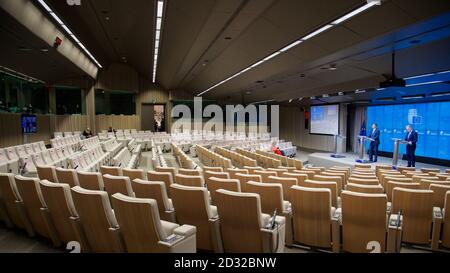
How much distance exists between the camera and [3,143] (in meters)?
12.4

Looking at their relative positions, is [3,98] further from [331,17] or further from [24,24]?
[331,17]

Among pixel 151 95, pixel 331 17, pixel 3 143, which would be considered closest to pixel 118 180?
pixel 331 17

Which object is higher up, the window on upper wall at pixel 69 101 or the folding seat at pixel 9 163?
the window on upper wall at pixel 69 101

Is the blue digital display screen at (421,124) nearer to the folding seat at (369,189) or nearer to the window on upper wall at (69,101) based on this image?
the folding seat at (369,189)

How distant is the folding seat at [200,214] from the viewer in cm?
326

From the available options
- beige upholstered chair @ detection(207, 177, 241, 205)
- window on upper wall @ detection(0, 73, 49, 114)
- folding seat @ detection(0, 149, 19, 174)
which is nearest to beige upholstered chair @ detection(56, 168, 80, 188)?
beige upholstered chair @ detection(207, 177, 241, 205)

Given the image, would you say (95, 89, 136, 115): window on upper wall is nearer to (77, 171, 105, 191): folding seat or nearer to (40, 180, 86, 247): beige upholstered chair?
(77, 171, 105, 191): folding seat

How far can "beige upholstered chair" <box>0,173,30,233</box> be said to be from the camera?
3.93m

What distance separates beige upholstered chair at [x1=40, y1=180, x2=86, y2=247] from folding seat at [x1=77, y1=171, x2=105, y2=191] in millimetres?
1013

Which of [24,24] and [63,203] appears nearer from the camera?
[63,203]

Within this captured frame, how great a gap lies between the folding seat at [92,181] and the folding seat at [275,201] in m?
2.18

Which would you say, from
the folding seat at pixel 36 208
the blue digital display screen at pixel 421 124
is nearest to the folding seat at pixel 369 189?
the folding seat at pixel 36 208

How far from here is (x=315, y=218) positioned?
3602mm

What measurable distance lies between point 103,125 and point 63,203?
72.9 ft
